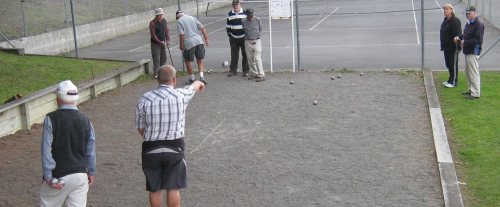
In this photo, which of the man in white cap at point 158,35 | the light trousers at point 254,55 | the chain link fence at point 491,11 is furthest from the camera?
the chain link fence at point 491,11

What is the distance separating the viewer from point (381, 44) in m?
21.8

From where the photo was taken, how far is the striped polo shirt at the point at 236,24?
15.6m

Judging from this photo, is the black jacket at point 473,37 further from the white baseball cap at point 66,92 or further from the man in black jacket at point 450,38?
the white baseball cap at point 66,92

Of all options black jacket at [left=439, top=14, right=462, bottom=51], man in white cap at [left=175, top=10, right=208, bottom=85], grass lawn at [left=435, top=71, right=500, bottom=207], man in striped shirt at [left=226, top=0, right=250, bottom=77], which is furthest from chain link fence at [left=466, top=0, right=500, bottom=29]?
man in white cap at [left=175, top=10, right=208, bottom=85]

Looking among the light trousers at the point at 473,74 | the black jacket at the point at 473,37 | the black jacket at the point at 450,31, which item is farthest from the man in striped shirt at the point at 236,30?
the light trousers at the point at 473,74

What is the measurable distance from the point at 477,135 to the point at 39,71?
9.77 m

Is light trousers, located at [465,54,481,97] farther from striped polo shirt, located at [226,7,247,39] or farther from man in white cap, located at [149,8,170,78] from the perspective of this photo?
man in white cap, located at [149,8,170,78]

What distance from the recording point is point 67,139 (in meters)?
6.02

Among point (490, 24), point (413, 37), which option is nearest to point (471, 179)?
point (413, 37)

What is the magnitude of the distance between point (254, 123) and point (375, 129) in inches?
79.0

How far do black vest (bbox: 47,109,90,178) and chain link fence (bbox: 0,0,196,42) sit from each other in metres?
13.1

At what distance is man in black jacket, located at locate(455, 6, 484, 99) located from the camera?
12625 millimetres

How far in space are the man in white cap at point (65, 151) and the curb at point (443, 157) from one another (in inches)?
146

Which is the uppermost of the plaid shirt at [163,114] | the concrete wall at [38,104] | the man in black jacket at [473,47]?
the plaid shirt at [163,114]
